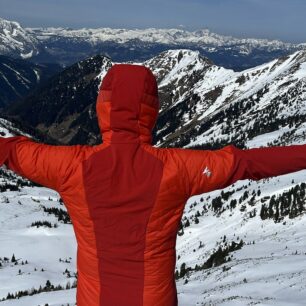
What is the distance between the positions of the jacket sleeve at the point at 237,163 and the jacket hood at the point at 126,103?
450 millimetres

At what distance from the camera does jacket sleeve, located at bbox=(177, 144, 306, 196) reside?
4.24m

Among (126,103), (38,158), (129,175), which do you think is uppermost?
(126,103)

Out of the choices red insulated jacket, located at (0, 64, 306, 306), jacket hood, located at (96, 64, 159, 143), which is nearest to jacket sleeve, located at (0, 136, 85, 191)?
red insulated jacket, located at (0, 64, 306, 306)

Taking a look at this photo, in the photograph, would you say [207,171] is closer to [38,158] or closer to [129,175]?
[129,175]

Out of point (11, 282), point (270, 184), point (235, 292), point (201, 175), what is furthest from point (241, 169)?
point (270, 184)

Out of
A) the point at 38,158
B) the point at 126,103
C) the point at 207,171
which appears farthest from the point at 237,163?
the point at 38,158

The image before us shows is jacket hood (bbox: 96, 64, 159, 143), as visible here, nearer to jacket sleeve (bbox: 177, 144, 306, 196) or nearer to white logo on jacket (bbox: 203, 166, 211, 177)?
jacket sleeve (bbox: 177, 144, 306, 196)

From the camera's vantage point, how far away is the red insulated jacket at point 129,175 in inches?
165

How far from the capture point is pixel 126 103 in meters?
4.15

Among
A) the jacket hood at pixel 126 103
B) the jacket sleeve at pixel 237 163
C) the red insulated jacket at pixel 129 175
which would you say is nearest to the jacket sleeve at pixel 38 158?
the red insulated jacket at pixel 129 175

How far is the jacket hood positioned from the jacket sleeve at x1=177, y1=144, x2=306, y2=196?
0.45 m

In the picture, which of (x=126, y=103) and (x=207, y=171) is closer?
(x=126, y=103)

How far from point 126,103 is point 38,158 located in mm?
870

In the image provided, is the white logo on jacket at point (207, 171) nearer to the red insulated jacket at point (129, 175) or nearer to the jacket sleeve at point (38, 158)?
the red insulated jacket at point (129, 175)
